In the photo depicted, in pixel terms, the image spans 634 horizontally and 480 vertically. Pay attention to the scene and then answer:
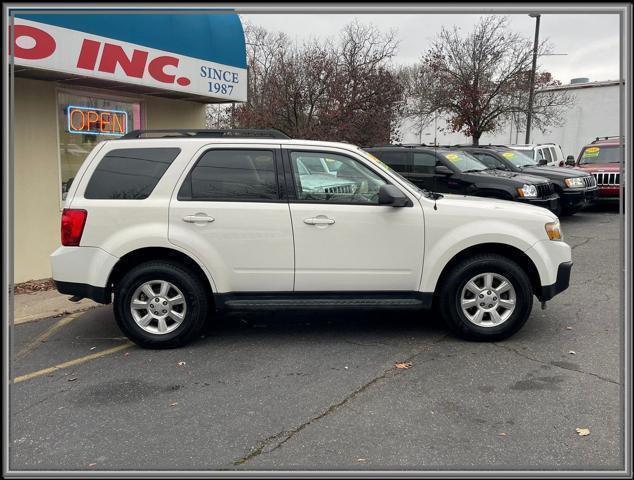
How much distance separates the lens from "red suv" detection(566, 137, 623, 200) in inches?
566

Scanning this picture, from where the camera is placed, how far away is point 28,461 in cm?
326

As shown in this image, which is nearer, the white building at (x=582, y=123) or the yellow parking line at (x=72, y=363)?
the yellow parking line at (x=72, y=363)

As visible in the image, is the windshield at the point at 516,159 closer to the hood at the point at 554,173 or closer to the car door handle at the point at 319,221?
the hood at the point at 554,173

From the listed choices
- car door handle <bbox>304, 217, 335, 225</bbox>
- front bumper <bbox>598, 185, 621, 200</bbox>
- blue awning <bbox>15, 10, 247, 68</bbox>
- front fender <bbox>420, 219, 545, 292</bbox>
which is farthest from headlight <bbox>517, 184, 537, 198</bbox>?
car door handle <bbox>304, 217, 335, 225</bbox>

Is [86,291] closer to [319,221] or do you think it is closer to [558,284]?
[319,221]

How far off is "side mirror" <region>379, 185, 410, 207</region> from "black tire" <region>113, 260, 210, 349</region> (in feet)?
6.14

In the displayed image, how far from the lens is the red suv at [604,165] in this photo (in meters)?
14.4

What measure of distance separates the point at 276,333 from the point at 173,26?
18.3 ft

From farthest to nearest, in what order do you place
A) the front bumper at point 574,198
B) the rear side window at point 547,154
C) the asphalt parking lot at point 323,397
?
the rear side window at point 547,154, the front bumper at point 574,198, the asphalt parking lot at point 323,397

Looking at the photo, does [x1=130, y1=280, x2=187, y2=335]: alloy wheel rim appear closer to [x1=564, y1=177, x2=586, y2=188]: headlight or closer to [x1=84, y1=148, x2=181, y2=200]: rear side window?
[x1=84, y1=148, x2=181, y2=200]: rear side window

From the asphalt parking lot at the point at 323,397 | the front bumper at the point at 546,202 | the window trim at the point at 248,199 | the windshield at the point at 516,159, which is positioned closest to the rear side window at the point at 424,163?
the front bumper at the point at 546,202

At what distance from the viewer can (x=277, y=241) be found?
16.2ft

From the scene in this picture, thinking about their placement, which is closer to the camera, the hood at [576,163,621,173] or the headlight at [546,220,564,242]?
the headlight at [546,220,564,242]

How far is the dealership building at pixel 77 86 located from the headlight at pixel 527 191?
6150 mm
